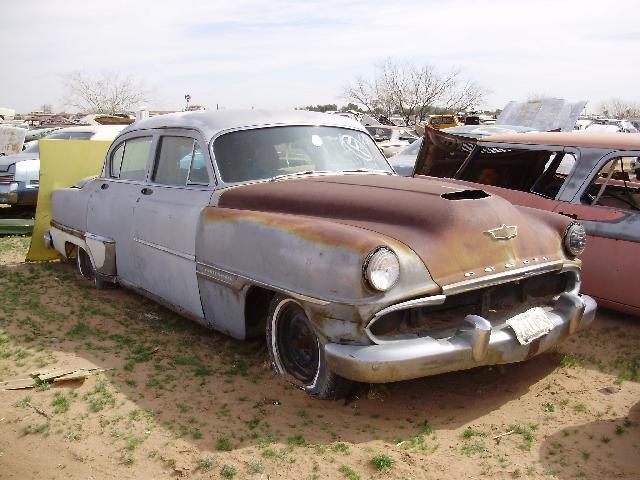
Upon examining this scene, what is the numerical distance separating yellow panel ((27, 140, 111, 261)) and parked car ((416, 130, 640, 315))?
12.0ft

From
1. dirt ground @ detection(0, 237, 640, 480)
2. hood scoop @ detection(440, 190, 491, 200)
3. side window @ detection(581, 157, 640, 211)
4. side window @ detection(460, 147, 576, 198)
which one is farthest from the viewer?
side window @ detection(460, 147, 576, 198)

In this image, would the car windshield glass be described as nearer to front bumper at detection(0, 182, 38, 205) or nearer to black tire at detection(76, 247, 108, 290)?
front bumper at detection(0, 182, 38, 205)

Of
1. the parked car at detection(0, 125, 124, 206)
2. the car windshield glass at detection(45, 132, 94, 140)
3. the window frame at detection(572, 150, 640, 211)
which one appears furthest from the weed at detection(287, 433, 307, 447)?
the car windshield glass at detection(45, 132, 94, 140)

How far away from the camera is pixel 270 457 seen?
3.04 metres

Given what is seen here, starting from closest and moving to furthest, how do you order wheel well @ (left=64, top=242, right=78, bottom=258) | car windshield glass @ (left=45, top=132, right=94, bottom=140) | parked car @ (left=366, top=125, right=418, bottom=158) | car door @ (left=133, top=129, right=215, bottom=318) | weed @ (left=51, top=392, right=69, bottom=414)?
weed @ (left=51, top=392, right=69, bottom=414) → car door @ (left=133, top=129, right=215, bottom=318) → wheel well @ (left=64, top=242, right=78, bottom=258) → car windshield glass @ (left=45, top=132, right=94, bottom=140) → parked car @ (left=366, top=125, right=418, bottom=158)

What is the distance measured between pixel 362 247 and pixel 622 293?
2.48m

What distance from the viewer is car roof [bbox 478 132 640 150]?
4957 millimetres

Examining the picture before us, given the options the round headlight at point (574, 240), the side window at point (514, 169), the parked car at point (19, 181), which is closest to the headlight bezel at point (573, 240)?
the round headlight at point (574, 240)

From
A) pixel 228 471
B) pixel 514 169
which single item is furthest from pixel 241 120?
pixel 514 169

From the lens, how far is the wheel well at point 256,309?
390cm

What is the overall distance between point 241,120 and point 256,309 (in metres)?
1.49

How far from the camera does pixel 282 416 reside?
346cm

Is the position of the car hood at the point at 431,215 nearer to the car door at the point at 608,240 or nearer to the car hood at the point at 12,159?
the car door at the point at 608,240

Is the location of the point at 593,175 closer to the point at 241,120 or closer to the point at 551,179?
the point at 551,179
